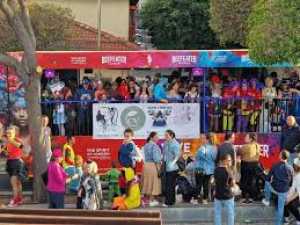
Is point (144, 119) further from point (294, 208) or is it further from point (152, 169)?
point (294, 208)

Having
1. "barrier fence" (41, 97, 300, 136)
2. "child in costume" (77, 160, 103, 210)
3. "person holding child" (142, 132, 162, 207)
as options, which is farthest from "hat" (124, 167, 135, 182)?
"barrier fence" (41, 97, 300, 136)

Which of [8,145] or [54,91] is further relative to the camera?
[54,91]

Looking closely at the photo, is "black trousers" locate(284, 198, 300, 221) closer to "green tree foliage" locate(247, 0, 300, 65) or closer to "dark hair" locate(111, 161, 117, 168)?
"green tree foliage" locate(247, 0, 300, 65)

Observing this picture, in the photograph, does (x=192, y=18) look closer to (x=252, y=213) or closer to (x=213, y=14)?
(x=213, y=14)

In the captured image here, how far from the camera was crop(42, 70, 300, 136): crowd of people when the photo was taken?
1712 centimetres

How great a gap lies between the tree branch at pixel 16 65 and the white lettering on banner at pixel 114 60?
2562mm

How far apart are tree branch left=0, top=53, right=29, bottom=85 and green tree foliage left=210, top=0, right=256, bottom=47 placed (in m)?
13.3

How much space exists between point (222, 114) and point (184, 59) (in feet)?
5.36

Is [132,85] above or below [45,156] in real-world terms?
above

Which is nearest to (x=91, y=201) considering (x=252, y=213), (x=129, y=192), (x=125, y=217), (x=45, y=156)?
(x=129, y=192)

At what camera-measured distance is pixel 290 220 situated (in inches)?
571

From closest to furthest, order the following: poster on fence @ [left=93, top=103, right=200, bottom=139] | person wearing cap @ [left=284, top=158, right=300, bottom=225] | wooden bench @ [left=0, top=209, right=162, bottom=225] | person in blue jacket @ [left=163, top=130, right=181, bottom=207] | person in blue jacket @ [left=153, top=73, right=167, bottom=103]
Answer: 1. wooden bench @ [left=0, top=209, right=162, bottom=225]
2. person wearing cap @ [left=284, top=158, right=300, bottom=225]
3. person in blue jacket @ [left=163, top=130, right=181, bottom=207]
4. poster on fence @ [left=93, top=103, right=200, bottom=139]
5. person in blue jacket @ [left=153, top=73, right=167, bottom=103]

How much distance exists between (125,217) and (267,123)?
9.15 meters

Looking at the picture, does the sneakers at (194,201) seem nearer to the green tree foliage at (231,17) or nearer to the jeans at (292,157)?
the jeans at (292,157)
